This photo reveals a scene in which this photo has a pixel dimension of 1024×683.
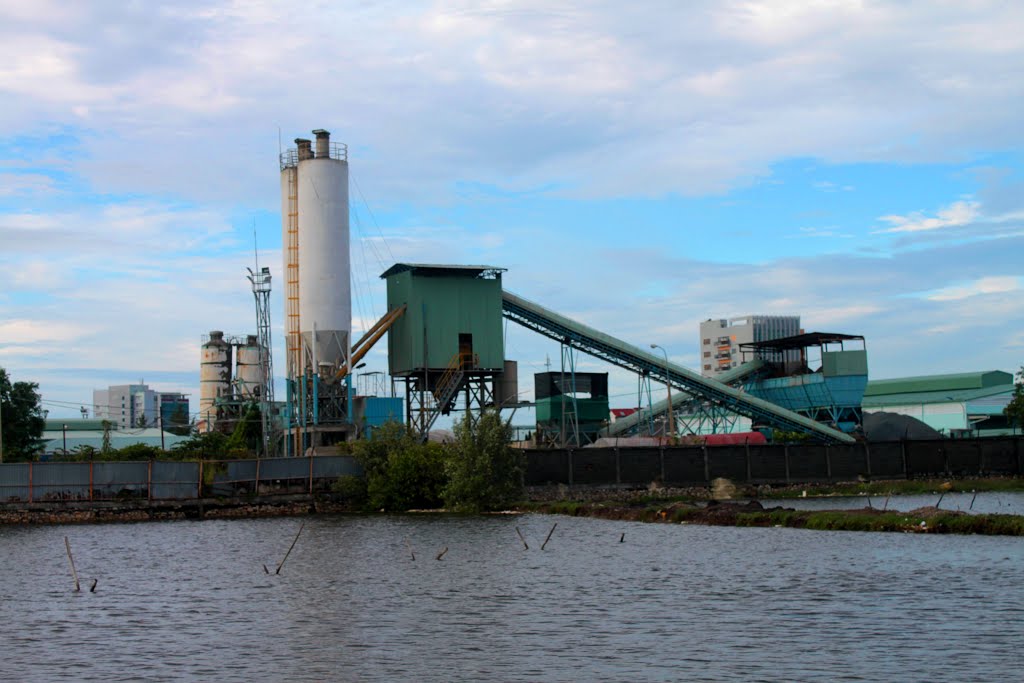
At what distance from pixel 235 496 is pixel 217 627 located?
39.3 metres

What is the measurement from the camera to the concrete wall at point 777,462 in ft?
233

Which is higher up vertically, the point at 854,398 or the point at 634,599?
the point at 854,398

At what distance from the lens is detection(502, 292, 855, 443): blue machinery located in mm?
85188

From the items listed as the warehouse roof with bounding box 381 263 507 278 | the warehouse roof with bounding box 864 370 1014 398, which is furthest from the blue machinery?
the warehouse roof with bounding box 864 370 1014 398

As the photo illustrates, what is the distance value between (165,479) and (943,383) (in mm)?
105722

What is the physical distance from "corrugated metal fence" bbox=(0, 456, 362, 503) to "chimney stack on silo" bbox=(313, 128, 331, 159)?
2365cm

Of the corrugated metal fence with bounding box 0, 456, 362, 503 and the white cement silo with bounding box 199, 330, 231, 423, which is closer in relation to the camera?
the corrugated metal fence with bounding box 0, 456, 362, 503

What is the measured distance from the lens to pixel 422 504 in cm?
6600

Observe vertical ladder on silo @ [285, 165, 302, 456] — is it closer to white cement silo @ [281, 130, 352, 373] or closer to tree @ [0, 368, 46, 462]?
white cement silo @ [281, 130, 352, 373]

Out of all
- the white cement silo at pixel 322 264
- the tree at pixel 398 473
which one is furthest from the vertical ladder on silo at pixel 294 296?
the tree at pixel 398 473

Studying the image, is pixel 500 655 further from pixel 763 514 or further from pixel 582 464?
pixel 582 464

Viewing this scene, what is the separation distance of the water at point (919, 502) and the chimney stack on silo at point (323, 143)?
38.7 meters

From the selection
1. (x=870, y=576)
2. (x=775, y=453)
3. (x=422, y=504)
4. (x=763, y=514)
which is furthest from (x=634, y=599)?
(x=775, y=453)

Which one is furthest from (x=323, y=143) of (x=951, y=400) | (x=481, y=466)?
(x=951, y=400)
